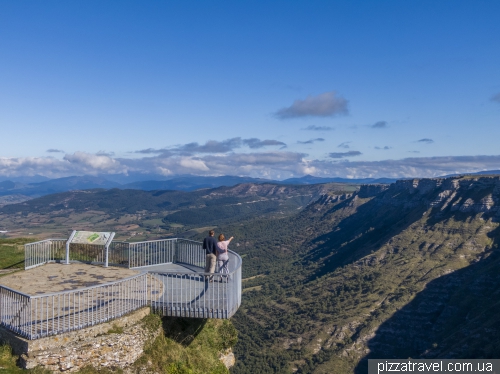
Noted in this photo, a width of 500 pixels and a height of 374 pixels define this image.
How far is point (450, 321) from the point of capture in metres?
96.3

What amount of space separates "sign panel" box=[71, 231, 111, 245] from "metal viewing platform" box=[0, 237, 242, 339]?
21.0 inches

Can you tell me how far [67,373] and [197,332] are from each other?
255 inches

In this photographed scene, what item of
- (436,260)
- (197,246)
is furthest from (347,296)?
(197,246)

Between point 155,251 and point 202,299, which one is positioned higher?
point 155,251

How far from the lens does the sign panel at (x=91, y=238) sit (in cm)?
2144

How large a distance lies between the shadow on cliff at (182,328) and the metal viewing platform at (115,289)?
3.00 ft

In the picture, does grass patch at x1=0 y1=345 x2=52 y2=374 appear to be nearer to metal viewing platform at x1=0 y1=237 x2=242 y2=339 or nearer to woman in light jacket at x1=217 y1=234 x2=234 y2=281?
metal viewing platform at x1=0 y1=237 x2=242 y2=339

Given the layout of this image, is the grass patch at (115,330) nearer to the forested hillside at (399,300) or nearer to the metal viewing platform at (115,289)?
the metal viewing platform at (115,289)

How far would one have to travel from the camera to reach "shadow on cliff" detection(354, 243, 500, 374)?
76375 mm

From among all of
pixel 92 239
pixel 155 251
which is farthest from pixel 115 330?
pixel 155 251

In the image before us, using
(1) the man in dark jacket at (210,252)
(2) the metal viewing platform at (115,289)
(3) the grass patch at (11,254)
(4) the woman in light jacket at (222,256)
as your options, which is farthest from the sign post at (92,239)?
(4) the woman in light jacket at (222,256)

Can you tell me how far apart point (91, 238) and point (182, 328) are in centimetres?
815

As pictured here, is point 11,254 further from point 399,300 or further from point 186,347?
point 399,300

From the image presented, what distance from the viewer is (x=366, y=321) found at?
105 meters
